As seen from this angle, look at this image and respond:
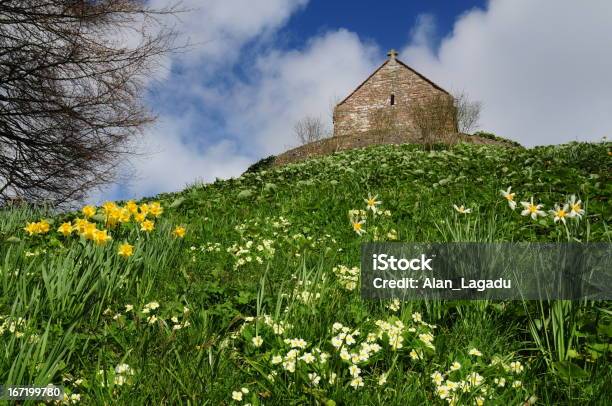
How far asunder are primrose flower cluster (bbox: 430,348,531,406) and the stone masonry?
30572 mm

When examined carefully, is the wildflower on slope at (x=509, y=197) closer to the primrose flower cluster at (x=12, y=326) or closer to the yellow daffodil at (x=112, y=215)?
the yellow daffodil at (x=112, y=215)

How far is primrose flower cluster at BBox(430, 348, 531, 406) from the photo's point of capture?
6.18ft

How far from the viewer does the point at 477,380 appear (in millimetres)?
1995

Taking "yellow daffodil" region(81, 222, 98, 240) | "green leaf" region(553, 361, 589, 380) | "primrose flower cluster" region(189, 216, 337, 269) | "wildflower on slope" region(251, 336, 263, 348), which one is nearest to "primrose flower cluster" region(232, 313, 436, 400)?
"wildflower on slope" region(251, 336, 263, 348)

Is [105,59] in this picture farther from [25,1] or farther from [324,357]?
[324,357]

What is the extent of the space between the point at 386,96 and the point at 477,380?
33.1 m

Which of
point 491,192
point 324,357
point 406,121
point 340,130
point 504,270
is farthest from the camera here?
point 340,130

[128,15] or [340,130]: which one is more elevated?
[340,130]

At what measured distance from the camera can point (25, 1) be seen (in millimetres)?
8781

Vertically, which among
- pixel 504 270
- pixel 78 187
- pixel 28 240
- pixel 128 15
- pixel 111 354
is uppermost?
pixel 128 15

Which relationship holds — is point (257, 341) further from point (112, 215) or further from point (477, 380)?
point (112, 215)

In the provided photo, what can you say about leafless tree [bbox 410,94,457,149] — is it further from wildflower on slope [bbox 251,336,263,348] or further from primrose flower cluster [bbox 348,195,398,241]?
wildflower on slope [bbox 251,336,263,348]

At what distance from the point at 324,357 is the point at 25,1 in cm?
989

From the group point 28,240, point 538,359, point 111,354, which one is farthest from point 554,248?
point 28,240
